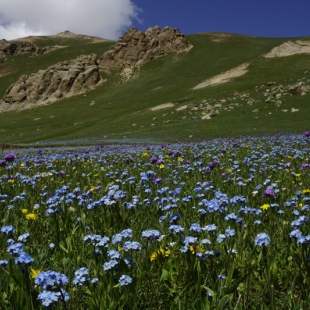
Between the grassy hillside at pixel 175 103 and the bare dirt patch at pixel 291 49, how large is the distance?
323 cm

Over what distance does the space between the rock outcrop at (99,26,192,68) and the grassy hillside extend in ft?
14.2

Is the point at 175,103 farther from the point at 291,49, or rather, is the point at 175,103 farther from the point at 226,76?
the point at 291,49

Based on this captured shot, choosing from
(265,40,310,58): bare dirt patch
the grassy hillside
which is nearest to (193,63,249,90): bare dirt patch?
the grassy hillside

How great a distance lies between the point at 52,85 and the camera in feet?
345

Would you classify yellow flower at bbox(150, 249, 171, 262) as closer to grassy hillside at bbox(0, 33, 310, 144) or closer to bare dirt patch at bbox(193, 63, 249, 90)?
grassy hillside at bbox(0, 33, 310, 144)

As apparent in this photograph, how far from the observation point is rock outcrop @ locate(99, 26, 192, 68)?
116 m

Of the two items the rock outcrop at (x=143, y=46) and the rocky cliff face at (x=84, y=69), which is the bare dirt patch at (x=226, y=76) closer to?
the rocky cliff face at (x=84, y=69)

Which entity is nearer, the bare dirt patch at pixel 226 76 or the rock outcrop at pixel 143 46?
the bare dirt patch at pixel 226 76

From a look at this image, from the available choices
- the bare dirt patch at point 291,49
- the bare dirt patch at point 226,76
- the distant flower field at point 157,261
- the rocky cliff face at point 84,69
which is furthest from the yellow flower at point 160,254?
the rocky cliff face at point 84,69

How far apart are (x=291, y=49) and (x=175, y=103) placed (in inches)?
1567

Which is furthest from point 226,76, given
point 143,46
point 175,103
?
point 143,46

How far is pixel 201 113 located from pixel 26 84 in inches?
2995

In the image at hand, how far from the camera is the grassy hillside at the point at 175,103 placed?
40125mm

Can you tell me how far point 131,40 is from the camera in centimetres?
11888
